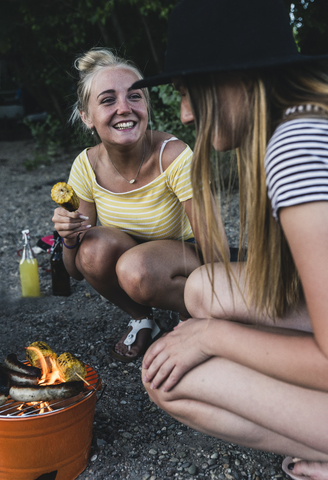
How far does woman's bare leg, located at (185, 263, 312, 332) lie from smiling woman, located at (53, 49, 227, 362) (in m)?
0.46

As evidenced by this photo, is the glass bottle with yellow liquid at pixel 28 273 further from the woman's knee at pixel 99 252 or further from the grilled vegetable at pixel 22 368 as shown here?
the grilled vegetable at pixel 22 368

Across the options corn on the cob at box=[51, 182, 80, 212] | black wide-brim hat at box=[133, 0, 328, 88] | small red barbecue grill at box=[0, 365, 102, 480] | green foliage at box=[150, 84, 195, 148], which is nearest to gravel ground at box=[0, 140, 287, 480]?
small red barbecue grill at box=[0, 365, 102, 480]

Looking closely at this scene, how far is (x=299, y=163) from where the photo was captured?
114 cm

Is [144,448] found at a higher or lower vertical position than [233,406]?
lower

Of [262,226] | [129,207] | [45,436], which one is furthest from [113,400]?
[262,226]

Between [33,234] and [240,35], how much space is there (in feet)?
13.4

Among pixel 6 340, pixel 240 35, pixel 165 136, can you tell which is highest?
pixel 240 35

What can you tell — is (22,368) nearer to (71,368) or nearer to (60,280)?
(71,368)

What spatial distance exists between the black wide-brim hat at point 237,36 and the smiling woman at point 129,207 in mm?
1045

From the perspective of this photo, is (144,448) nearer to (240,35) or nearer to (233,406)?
(233,406)

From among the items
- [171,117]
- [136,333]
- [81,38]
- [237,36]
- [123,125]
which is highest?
[81,38]

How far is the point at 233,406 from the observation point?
149 cm

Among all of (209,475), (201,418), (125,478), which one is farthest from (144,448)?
(201,418)

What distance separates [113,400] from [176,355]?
0.80 metres
